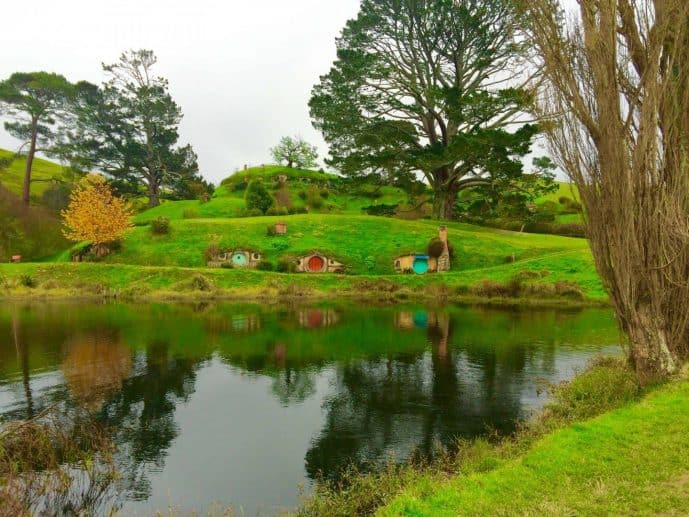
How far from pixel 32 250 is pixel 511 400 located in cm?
6211

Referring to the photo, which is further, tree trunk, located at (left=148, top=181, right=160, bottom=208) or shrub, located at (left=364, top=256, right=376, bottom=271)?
tree trunk, located at (left=148, top=181, right=160, bottom=208)

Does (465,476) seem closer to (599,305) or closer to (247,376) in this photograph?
(247,376)

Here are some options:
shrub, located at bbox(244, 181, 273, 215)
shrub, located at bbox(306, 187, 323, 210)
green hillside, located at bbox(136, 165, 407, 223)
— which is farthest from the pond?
shrub, located at bbox(306, 187, 323, 210)

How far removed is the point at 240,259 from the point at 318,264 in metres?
8.97

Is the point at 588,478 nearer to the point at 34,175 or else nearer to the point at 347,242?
the point at 347,242

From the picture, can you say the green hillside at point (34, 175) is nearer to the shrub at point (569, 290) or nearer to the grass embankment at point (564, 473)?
the shrub at point (569, 290)

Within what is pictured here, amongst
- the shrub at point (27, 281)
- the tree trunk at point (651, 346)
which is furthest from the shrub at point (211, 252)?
the tree trunk at point (651, 346)

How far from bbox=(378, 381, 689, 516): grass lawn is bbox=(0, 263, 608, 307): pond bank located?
2919 cm

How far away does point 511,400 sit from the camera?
15828 mm

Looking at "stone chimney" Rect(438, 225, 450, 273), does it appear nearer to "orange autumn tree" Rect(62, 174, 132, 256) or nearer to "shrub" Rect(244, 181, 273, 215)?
"shrub" Rect(244, 181, 273, 215)

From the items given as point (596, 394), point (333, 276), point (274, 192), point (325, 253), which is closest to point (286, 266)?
point (325, 253)

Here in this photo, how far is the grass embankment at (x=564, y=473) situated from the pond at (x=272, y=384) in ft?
4.96

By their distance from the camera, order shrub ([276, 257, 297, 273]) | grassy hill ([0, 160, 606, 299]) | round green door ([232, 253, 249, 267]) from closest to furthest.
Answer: grassy hill ([0, 160, 606, 299])
shrub ([276, 257, 297, 273])
round green door ([232, 253, 249, 267])

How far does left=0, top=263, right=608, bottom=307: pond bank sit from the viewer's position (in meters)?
39.9
